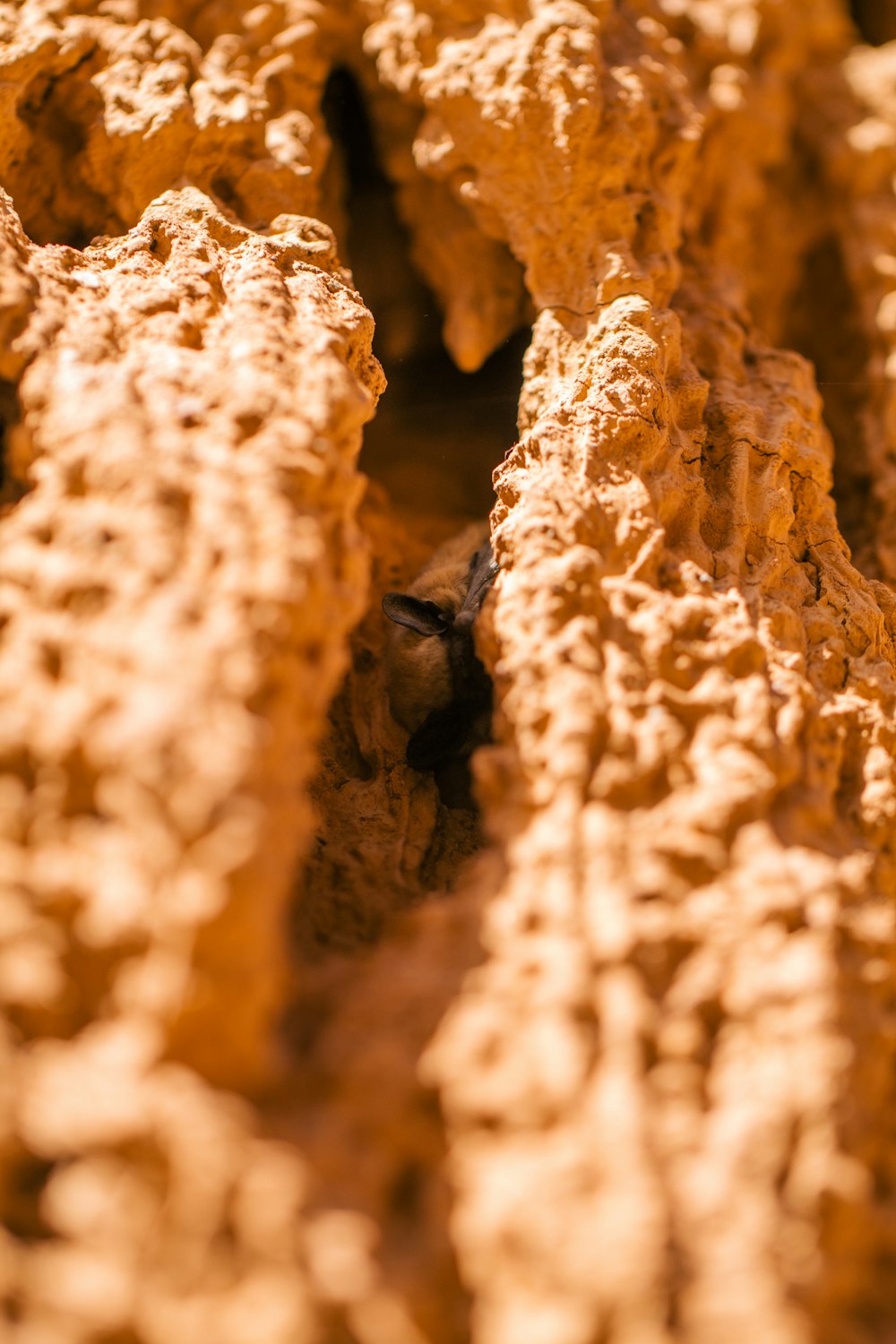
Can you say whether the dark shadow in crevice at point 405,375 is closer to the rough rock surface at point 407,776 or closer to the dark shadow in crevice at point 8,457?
the rough rock surface at point 407,776

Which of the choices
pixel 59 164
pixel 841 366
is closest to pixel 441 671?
pixel 59 164

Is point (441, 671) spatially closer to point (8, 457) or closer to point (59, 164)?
point (8, 457)

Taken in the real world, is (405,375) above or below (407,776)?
above

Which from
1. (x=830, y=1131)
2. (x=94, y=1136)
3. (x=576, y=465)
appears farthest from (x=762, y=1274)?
(x=576, y=465)

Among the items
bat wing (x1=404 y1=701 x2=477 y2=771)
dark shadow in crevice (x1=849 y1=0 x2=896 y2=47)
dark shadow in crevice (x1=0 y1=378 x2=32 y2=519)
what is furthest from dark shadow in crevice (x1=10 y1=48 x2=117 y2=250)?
dark shadow in crevice (x1=849 y1=0 x2=896 y2=47)

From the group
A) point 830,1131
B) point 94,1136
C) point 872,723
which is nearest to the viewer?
point 94,1136

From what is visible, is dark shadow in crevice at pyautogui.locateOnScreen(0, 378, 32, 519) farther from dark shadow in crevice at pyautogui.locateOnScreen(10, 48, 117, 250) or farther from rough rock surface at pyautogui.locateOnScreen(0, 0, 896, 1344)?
dark shadow in crevice at pyautogui.locateOnScreen(10, 48, 117, 250)

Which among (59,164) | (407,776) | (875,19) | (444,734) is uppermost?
(875,19)

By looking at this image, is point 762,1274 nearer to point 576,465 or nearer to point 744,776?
point 744,776
